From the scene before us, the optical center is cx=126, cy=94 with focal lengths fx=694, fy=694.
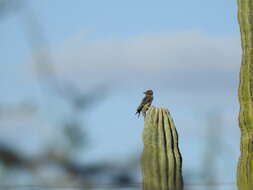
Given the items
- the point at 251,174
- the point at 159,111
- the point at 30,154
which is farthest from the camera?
the point at 251,174

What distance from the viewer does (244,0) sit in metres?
10.6

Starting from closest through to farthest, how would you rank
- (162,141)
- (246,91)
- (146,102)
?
(162,141)
(146,102)
(246,91)

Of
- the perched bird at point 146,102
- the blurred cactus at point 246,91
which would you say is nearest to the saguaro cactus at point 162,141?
the perched bird at point 146,102

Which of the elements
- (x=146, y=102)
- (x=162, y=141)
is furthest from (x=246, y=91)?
(x=162, y=141)

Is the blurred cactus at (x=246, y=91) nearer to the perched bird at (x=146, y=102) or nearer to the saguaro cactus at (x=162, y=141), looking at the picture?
the perched bird at (x=146, y=102)

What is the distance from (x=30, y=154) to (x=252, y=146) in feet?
32.0

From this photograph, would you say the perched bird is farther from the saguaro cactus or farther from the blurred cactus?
the blurred cactus

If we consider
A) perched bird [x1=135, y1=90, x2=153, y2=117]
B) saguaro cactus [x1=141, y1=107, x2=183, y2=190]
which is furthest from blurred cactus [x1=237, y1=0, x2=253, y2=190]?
saguaro cactus [x1=141, y1=107, x2=183, y2=190]

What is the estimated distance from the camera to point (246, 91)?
10578 mm

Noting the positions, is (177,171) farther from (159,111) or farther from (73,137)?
(73,137)

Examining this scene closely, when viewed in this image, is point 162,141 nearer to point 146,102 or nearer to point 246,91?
point 146,102

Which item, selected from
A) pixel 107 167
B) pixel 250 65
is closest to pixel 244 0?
pixel 250 65

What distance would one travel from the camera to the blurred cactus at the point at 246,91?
10445 mm

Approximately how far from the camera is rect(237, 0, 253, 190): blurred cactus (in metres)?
10.4
